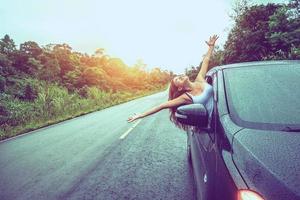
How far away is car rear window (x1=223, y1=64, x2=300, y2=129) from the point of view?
7.86 ft

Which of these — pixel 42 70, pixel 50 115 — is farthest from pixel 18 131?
pixel 42 70

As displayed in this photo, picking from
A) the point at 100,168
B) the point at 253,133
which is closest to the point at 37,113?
the point at 100,168

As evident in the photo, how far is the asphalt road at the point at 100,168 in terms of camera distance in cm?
491

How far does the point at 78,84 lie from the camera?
48.6m

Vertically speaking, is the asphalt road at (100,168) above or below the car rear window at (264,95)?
below

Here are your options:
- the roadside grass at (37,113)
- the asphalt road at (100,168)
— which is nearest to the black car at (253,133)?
the asphalt road at (100,168)

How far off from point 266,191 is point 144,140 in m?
7.46

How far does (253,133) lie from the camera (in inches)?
86.4

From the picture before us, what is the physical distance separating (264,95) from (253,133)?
0.74 meters

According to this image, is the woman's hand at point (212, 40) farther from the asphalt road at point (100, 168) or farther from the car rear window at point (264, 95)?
the asphalt road at point (100, 168)

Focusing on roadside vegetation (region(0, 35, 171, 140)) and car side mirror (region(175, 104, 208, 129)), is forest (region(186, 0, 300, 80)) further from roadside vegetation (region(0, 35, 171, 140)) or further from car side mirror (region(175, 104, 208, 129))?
car side mirror (region(175, 104, 208, 129))

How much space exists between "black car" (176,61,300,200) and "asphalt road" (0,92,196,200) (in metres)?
1.99

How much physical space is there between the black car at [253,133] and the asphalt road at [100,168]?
6.55 ft

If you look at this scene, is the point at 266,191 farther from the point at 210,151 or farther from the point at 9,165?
the point at 9,165
